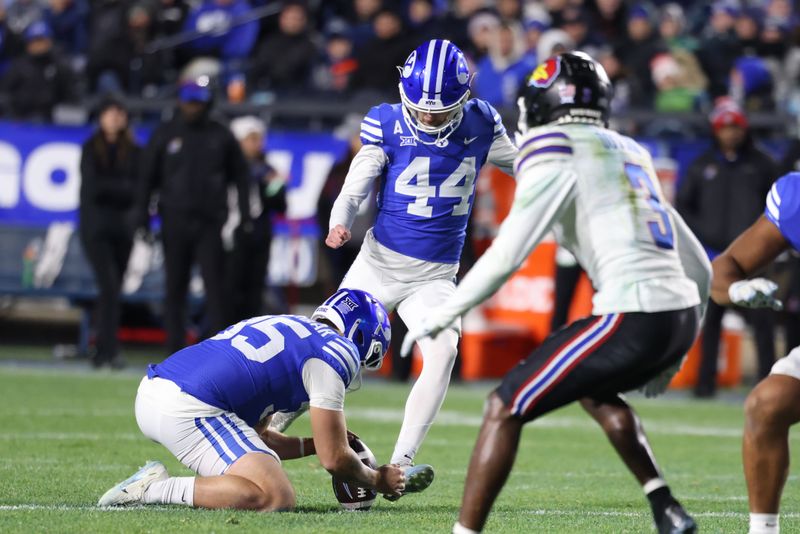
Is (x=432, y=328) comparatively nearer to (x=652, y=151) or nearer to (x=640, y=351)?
(x=640, y=351)

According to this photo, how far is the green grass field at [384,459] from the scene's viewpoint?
5559 millimetres

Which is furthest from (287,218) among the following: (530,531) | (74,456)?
(530,531)

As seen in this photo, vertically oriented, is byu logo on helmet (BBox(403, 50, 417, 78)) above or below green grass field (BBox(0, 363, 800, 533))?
above

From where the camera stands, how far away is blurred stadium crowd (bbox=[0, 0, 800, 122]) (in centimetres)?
1465

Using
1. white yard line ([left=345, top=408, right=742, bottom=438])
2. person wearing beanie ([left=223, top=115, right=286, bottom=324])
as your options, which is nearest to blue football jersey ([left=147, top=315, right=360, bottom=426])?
white yard line ([left=345, top=408, right=742, bottom=438])

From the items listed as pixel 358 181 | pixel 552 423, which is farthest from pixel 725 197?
pixel 358 181

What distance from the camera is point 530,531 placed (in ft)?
18.1

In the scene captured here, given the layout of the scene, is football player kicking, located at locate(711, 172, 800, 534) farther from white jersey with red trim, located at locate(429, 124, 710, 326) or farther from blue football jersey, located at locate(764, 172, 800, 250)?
white jersey with red trim, located at locate(429, 124, 710, 326)

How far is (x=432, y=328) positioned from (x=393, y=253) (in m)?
2.48

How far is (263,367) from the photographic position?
574 centimetres

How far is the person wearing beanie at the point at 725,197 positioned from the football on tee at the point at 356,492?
20.0 feet

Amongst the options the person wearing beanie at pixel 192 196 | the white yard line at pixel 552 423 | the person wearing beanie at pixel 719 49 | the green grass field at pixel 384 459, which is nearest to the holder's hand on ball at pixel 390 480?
the green grass field at pixel 384 459

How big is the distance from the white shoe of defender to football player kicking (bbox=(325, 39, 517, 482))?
4.70 feet

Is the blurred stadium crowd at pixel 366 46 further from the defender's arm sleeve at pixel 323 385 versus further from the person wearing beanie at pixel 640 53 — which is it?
the defender's arm sleeve at pixel 323 385
